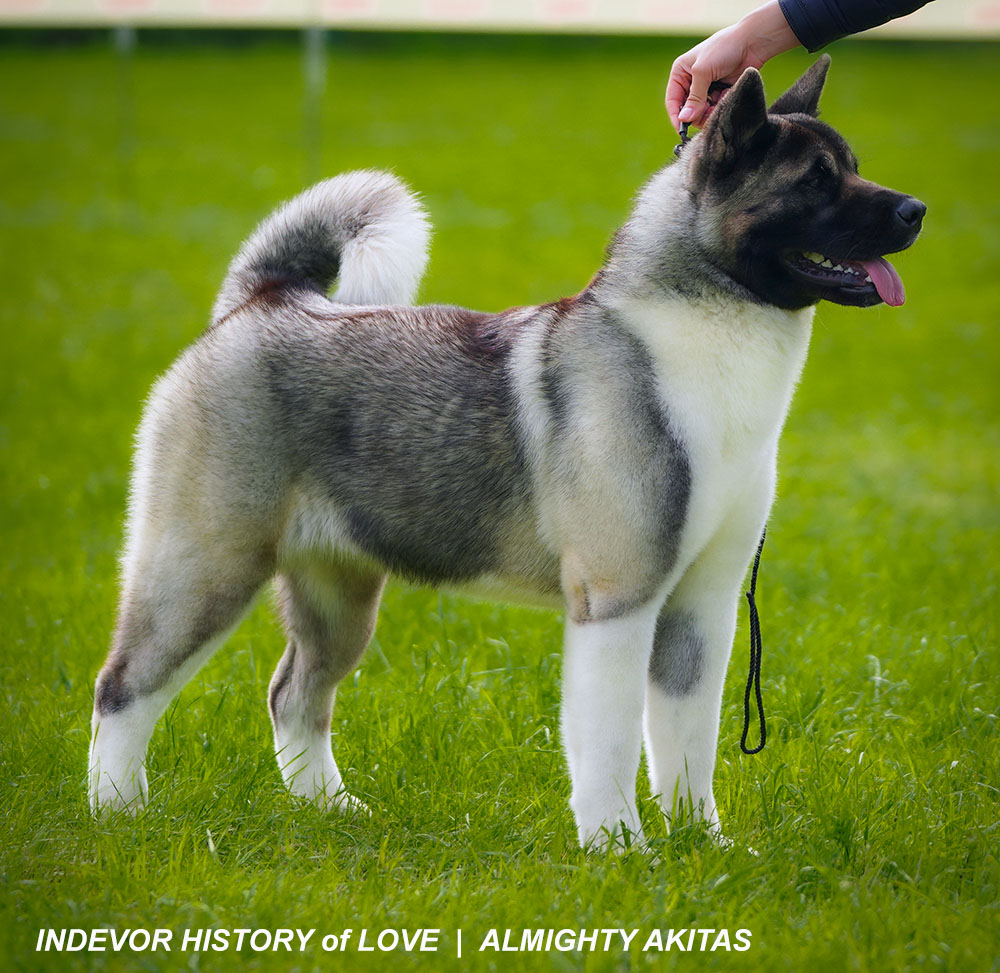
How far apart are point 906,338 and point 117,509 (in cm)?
723

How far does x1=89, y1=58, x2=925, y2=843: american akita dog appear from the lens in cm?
291

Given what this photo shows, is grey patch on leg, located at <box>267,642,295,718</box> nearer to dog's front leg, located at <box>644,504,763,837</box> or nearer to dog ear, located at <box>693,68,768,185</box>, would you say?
dog's front leg, located at <box>644,504,763,837</box>

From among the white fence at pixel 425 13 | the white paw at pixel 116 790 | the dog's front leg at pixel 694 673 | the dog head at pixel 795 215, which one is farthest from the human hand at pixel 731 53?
the white fence at pixel 425 13

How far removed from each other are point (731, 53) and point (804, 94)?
0.25 meters

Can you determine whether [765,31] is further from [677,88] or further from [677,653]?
[677,653]

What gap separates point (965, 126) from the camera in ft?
60.4

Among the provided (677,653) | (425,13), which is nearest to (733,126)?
(677,653)

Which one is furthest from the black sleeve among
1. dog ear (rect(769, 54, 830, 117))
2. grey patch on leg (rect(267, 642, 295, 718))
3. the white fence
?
the white fence

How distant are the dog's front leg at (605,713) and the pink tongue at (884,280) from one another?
0.89 m

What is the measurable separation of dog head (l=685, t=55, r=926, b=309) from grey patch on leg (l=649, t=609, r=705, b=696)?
0.82 m

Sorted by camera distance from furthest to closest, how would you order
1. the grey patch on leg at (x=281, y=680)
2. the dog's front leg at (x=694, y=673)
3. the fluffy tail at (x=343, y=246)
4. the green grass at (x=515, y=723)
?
the grey patch on leg at (x=281, y=680), the fluffy tail at (x=343, y=246), the dog's front leg at (x=694, y=673), the green grass at (x=515, y=723)

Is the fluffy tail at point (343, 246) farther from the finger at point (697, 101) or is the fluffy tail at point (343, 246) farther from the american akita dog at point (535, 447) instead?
the finger at point (697, 101)

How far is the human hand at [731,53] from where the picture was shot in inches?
128

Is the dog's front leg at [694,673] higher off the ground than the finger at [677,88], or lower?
lower
